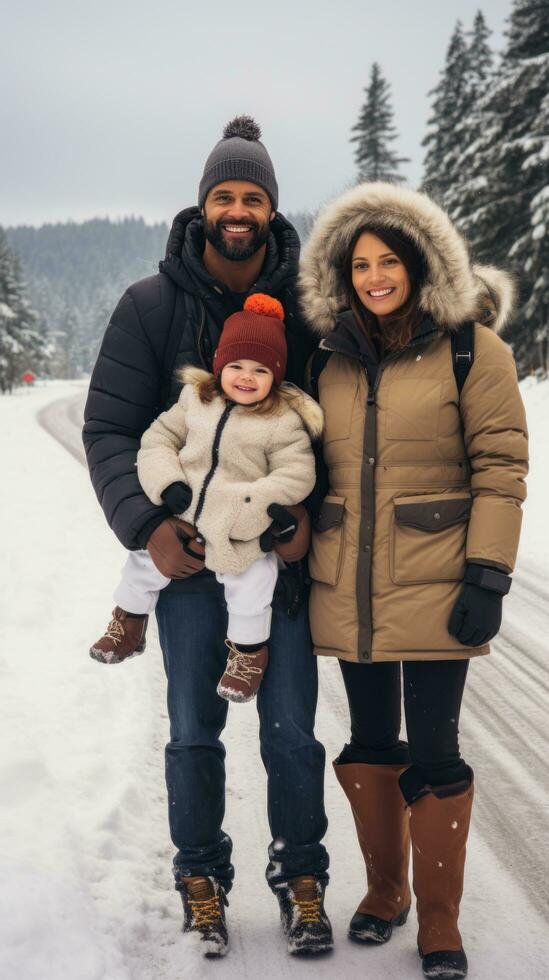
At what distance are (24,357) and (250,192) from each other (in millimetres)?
46839

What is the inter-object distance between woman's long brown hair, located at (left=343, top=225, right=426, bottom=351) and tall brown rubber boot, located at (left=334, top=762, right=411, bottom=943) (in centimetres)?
158

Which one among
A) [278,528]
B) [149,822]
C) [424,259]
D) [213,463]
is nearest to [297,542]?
[278,528]

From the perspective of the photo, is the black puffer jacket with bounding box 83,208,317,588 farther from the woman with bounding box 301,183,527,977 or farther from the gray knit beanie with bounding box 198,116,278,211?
the woman with bounding box 301,183,527,977

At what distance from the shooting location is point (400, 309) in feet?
9.69

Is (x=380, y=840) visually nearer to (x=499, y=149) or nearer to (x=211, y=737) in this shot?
(x=211, y=737)

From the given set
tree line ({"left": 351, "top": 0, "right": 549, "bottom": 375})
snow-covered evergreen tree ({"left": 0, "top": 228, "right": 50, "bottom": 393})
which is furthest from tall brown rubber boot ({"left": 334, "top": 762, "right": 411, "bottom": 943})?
snow-covered evergreen tree ({"left": 0, "top": 228, "right": 50, "bottom": 393})

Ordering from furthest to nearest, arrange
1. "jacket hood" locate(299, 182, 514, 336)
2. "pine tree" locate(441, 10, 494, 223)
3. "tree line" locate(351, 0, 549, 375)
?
"pine tree" locate(441, 10, 494, 223) < "tree line" locate(351, 0, 549, 375) < "jacket hood" locate(299, 182, 514, 336)

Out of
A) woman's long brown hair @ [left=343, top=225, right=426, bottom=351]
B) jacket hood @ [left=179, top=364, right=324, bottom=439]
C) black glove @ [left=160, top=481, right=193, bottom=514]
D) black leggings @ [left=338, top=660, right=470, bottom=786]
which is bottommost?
black leggings @ [left=338, top=660, right=470, bottom=786]

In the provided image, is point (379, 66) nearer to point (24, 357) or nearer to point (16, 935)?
point (24, 357)

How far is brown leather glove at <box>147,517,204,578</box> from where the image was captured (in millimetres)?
2848

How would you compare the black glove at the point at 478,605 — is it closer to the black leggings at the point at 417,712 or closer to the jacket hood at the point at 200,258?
the black leggings at the point at 417,712

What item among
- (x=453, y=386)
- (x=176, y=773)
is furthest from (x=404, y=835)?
(x=453, y=386)

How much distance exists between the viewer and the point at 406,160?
29484 mm

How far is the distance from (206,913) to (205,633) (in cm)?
99
